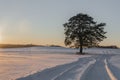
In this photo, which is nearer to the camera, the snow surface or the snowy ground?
the snowy ground

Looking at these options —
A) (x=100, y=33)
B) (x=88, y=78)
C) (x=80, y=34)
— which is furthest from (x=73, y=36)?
(x=88, y=78)

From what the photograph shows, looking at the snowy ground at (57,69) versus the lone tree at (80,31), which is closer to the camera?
the snowy ground at (57,69)

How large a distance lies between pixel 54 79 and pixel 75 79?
1231 mm

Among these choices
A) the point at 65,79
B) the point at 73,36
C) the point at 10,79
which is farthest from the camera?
the point at 73,36

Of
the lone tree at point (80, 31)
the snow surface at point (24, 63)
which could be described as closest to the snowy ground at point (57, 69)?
the snow surface at point (24, 63)

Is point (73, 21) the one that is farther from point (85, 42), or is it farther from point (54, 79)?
point (54, 79)

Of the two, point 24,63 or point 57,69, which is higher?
point 24,63

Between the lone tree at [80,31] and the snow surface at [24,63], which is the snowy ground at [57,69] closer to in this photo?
the snow surface at [24,63]

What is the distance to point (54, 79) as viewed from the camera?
1684 centimetres

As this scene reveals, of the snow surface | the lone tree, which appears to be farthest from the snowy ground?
the lone tree

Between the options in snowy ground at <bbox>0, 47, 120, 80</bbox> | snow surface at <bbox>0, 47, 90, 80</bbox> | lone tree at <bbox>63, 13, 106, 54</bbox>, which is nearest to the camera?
snowy ground at <bbox>0, 47, 120, 80</bbox>

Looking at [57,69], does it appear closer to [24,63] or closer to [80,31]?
[24,63]

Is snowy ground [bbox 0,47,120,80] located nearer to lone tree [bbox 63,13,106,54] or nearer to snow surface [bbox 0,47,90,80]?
snow surface [bbox 0,47,90,80]

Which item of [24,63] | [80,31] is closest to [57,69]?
[24,63]
